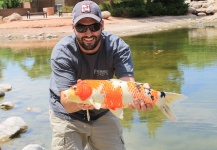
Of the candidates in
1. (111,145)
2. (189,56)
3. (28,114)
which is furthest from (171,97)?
(189,56)

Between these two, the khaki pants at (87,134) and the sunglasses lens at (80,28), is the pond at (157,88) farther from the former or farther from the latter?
the sunglasses lens at (80,28)

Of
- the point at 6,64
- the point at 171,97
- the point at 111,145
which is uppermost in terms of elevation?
the point at 171,97

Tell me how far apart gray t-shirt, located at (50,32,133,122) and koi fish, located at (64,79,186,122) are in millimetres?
502

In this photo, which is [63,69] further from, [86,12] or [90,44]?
[86,12]

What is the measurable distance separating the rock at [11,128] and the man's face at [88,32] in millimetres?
3485

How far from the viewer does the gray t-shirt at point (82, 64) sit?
386cm

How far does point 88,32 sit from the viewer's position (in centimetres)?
374

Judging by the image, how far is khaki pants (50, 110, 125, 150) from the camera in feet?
13.0

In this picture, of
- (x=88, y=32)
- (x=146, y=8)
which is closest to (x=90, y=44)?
(x=88, y=32)

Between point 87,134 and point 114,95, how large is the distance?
2.82ft

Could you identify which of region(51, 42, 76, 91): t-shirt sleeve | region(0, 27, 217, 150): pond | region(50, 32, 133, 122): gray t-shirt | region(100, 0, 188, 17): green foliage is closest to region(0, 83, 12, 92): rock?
region(0, 27, 217, 150): pond

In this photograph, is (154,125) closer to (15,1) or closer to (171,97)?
(171,97)

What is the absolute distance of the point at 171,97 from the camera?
3.46m

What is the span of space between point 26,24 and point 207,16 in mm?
16137
